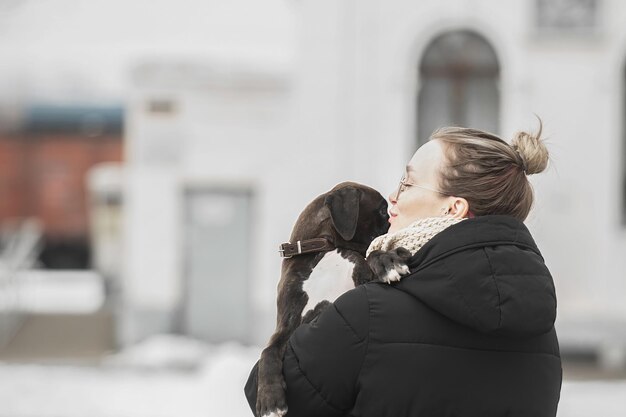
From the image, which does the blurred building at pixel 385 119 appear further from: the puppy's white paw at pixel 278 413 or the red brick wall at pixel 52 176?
the red brick wall at pixel 52 176

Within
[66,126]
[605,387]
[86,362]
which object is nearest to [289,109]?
[86,362]

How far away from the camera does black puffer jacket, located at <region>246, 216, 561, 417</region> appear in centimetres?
167

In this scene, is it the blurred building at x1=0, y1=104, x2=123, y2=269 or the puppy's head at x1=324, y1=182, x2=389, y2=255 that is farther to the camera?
the blurred building at x1=0, y1=104, x2=123, y2=269

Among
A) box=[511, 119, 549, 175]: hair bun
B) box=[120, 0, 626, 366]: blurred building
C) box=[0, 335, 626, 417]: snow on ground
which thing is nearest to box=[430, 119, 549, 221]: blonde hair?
box=[511, 119, 549, 175]: hair bun

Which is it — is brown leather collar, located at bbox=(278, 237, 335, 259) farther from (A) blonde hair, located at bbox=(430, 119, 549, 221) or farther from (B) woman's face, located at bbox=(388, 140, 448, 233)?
(A) blonde hair, located at bbox=(430, 119, 549, 221)

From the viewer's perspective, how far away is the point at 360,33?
1101cm

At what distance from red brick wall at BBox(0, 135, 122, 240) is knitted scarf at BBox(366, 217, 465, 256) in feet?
65.7

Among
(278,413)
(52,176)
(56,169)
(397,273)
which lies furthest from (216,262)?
(56,169)

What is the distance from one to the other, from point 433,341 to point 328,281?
49cm

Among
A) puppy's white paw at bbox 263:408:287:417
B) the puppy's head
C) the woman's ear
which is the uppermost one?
the woman's ear

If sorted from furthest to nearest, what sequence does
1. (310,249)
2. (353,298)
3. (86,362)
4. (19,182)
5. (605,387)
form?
1. (19,182)
2. (86,362)
3. (605,387)
4. (310,249)
5. (353,298)

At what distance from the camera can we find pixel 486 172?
5.95 feet

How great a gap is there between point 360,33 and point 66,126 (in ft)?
39.7

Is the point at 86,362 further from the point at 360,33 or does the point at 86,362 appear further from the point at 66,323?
the point at 360,33
